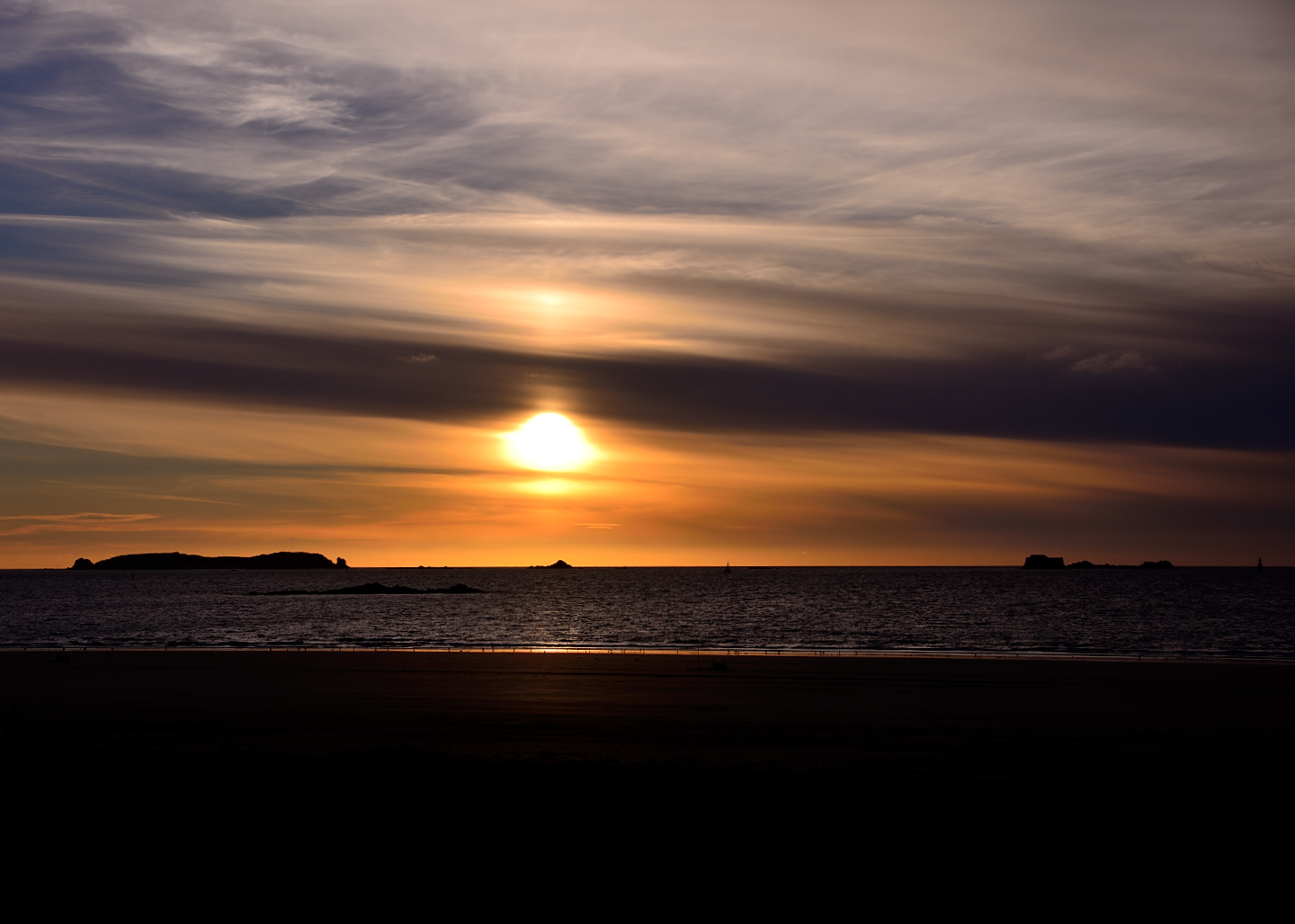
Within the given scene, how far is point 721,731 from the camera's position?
82.1ft

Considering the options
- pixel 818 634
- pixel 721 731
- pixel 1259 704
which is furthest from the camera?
pixel 818 634

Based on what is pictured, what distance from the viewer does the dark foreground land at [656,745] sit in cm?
1575

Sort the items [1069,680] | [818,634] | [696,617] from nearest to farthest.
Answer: [1069,680]
[818,634]
[696,617]

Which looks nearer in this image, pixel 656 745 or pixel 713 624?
pixel 656 745

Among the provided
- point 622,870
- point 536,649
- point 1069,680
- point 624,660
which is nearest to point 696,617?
point 536,649

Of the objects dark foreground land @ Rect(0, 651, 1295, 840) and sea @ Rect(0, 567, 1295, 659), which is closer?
dark foreground land @ Rect(0, 651, 1295, 840)

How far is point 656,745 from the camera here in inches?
900

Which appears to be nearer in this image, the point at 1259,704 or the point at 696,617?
the point at 1259,704

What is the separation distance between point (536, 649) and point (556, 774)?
3948 cm

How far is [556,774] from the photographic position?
18719 mm

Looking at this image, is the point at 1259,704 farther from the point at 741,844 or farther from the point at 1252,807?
the point at 741,844

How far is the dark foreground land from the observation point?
51.7 feet

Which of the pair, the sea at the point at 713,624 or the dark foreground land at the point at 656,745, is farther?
the sea at the point at 713,624

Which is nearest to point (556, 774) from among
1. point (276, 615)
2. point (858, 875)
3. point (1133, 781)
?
point (858, 875)
